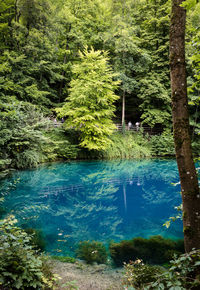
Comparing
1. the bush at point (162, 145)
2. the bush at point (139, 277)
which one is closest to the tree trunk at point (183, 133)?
the bush at point (139, 277)

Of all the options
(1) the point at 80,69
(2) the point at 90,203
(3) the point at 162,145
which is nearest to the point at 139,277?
(2) the point at 90,203

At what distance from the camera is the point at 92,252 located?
401 cm

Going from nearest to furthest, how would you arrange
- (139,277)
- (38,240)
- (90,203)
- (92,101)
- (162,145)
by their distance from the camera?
(139,277) < (38,240) < (90,203) < (92,101) < (162,145)

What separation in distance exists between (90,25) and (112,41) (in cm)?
520

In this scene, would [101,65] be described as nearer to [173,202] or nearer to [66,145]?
[66,145]

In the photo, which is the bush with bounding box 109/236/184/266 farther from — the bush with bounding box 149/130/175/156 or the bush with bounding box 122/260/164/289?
the bush with bounding box 149/130/175/156


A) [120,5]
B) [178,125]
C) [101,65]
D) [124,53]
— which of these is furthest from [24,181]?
[120,5]

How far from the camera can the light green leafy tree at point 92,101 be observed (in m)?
13.5

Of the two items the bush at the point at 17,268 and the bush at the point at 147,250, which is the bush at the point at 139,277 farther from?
the bush at the point at 17,268

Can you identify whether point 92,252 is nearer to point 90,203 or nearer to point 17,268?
point 17,268

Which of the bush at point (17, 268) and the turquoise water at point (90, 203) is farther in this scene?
Result: the turquoise water at point (90, 203)

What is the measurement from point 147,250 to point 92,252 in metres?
1.24

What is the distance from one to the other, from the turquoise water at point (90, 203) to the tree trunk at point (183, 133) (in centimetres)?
303

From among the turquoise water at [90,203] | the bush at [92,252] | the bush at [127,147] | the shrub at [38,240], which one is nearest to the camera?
the bush at [92,252]
